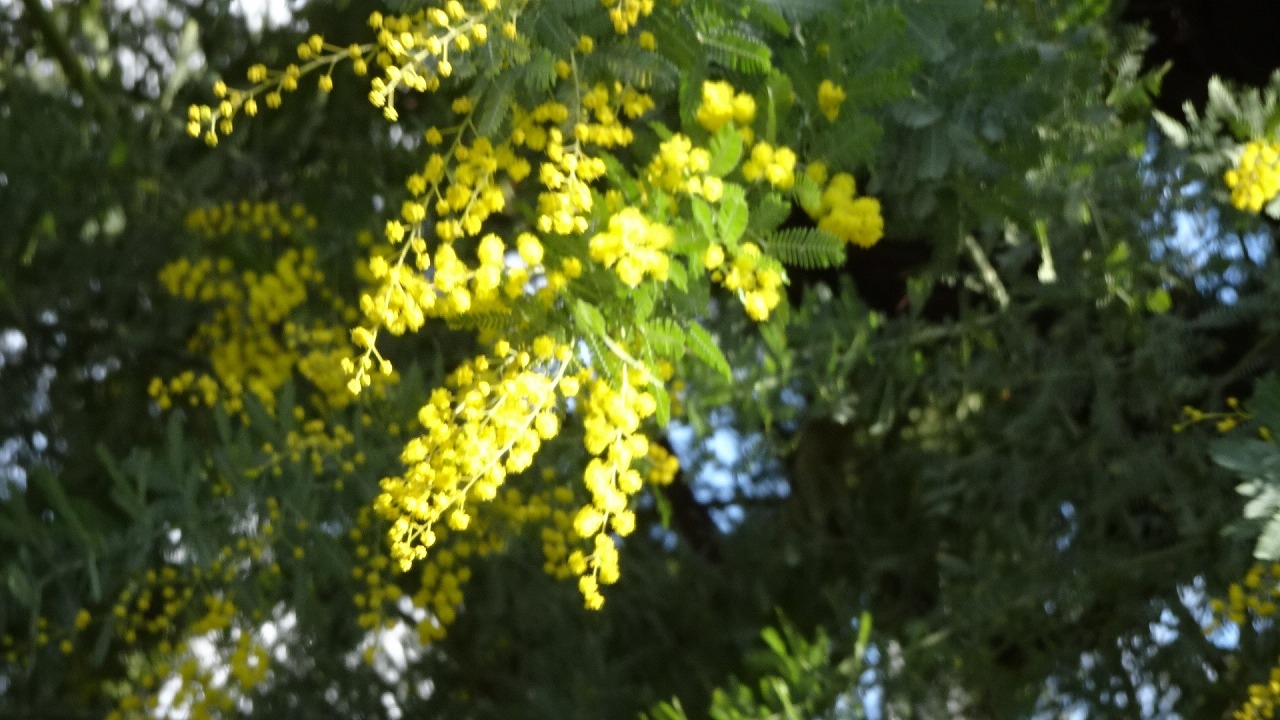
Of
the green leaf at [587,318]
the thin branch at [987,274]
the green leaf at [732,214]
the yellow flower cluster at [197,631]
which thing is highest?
the green leaf at [732,214]

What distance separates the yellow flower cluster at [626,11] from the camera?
1.50m

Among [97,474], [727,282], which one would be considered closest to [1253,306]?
[727,282]

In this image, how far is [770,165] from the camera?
161 cm

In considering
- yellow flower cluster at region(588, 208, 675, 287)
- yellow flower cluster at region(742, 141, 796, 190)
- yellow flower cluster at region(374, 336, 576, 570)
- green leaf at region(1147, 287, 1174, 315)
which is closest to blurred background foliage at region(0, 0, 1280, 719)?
green leaf at region(1147, 287, 1174, 315)

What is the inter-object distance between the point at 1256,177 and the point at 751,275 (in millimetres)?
1148

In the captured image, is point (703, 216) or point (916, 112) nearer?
point (703, 216)

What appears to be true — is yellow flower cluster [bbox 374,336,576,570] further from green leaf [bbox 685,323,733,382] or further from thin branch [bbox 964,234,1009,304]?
thin branch [bbox 964,234,1009,304]

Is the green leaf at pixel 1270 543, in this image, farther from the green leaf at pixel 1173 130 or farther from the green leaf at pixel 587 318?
the green leaf at pixel 587 318

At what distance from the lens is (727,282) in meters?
1.58

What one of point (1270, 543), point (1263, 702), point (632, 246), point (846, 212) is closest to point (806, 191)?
point (846, 212)

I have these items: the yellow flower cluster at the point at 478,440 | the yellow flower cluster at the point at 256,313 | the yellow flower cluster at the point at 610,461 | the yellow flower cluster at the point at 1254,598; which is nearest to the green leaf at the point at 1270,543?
the yellow flower cluster at the point at 1254,598

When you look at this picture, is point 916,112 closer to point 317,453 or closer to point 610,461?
point 610,461

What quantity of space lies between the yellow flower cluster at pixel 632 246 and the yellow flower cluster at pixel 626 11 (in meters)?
0.22

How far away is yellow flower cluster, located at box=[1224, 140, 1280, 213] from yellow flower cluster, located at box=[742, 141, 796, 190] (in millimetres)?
1042
